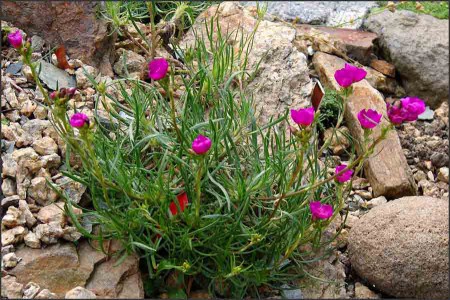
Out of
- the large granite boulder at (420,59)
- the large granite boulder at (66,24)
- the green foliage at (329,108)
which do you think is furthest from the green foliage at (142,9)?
the large granite boulder at (420,59)

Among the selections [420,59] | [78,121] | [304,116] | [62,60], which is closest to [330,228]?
[304,116]

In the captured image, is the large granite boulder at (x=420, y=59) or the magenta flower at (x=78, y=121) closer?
the magenta flower at (x=78, y=121)

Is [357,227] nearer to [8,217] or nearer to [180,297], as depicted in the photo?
[180,297]

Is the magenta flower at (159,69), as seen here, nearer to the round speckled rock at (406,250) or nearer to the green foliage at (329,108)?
the round speckled rock at (406,250)

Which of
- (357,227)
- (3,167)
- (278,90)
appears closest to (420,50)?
(278,90)

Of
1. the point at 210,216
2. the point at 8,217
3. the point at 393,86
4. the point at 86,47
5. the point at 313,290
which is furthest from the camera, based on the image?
the point at 393,86

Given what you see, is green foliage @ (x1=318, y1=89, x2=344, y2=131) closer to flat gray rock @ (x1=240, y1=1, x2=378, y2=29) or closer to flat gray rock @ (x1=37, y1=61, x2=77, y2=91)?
flat gray rock @ (x1=240, y1=1, x2=378, y2=29)

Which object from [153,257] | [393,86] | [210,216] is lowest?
[393,86]
